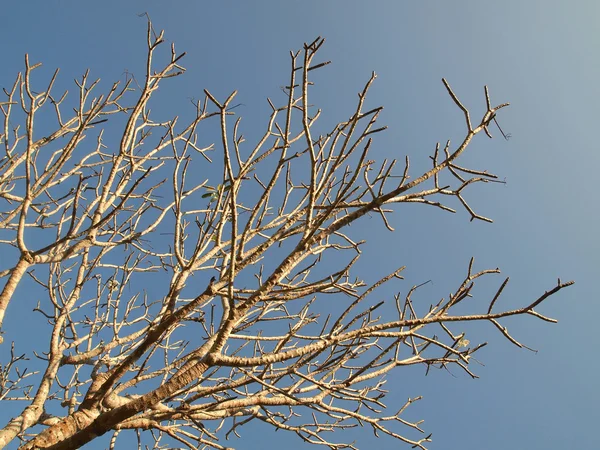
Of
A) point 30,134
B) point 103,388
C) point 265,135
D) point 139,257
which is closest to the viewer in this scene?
point 103,388

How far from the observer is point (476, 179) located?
220 cm

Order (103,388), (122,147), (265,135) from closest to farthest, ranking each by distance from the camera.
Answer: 1. (103,388)
2. (122,147)
3. (265,135)

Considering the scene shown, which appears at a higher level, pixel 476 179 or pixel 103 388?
pixel 476 179

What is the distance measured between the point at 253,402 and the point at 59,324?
1756 millimetres

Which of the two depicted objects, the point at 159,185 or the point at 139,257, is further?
the point at 139,257

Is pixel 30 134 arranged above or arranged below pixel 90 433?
above

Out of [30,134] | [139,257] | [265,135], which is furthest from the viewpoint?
[139,257]

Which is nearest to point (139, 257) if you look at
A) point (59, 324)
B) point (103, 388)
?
point (59, 324)

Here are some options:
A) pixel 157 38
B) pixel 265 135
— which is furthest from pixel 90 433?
pixel 157 38

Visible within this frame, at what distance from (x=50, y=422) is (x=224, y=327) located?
1.82 metres

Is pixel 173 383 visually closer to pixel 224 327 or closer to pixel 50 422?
pixel 224 327

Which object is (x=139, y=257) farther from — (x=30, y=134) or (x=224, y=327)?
(x=224, y=327)

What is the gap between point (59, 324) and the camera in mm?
3174

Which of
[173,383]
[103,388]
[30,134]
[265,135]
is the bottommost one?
[173,383]
